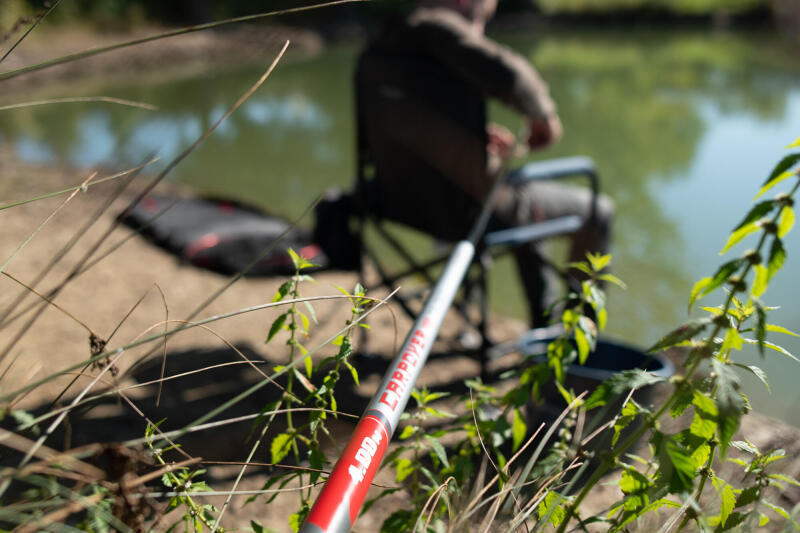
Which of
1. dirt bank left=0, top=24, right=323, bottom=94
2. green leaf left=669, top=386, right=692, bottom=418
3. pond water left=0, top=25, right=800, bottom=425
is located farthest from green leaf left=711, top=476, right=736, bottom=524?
dirt bank left=0, top=24, right=323, bottom=94

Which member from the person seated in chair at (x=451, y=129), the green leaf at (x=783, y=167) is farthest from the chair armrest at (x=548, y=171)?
the green leaf at (x=783, y=167)

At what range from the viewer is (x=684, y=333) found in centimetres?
67

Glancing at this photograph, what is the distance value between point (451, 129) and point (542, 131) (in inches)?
Result: 11.0

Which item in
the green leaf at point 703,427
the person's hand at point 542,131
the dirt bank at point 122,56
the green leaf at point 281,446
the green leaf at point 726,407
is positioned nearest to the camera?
the green leaf at point 726,407

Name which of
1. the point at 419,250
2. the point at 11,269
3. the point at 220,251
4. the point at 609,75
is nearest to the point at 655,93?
the point at 609,75

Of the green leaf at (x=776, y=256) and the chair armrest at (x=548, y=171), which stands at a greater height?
the green leaf at (x=776, y=256)

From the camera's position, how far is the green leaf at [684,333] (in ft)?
2.05

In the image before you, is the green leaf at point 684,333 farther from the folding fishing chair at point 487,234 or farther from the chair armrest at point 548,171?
the chair armrest at point 548,171

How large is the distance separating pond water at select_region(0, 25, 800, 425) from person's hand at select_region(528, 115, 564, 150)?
0.76 metres

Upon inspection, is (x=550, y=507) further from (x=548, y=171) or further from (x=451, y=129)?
(x=451, y=129)

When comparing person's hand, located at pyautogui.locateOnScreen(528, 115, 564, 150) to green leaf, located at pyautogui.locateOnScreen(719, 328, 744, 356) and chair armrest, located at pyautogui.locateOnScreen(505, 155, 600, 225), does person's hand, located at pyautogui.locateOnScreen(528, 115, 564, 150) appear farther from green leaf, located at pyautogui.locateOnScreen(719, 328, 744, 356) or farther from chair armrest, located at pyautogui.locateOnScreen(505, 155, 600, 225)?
green leaf, located at pyautogui.locateOnScreen(719, 328, 744, 356)

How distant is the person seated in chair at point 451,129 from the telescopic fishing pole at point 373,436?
1.17m

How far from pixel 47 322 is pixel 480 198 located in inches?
63.8

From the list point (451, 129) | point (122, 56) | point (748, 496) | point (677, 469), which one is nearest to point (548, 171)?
point (451, 129)
